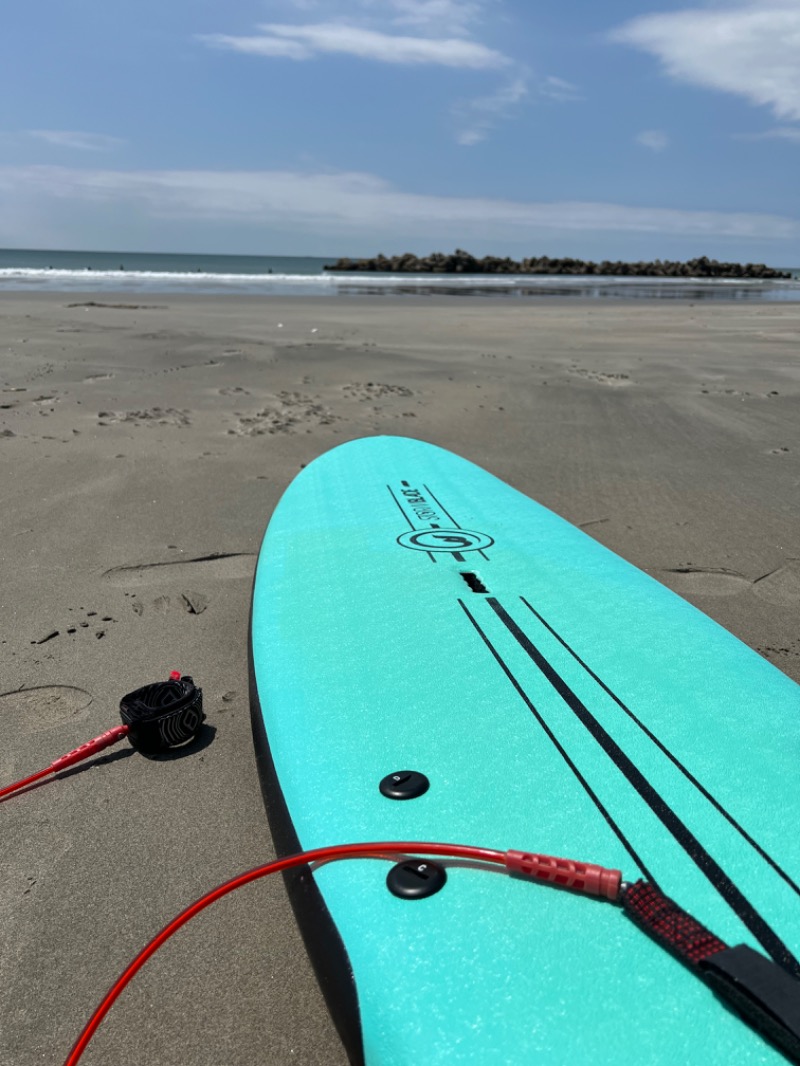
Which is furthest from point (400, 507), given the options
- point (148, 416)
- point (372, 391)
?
point (372, 391)

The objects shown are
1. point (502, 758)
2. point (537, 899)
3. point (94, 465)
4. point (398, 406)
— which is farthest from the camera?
point (398, 406)

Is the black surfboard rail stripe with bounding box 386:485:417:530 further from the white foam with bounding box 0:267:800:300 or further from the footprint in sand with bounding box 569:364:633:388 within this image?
the white foam with bounding box 0:267:800:300

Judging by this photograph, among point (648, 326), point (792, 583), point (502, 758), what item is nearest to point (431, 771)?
point (502, 758)

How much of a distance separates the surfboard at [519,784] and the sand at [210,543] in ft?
0.83

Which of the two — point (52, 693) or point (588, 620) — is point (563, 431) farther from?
point (52, 693)

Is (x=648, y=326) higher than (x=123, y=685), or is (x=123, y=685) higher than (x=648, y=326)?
(x=648, y=326)

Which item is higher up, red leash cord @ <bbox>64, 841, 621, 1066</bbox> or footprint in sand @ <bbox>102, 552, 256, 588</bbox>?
red leash cord @ <bbox>64, 841, 621, 1066</bbox>

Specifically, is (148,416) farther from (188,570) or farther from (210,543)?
(188,570)

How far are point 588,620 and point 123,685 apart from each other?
1359 mm

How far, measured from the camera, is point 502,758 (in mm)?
1523

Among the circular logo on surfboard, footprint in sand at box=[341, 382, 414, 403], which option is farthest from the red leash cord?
footprint in sand at box=[341, 382, 414, 403]

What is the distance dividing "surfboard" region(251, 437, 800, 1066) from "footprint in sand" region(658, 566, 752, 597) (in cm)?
63

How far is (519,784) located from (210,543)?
2.23 metres

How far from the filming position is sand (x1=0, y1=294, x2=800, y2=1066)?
142 cm
